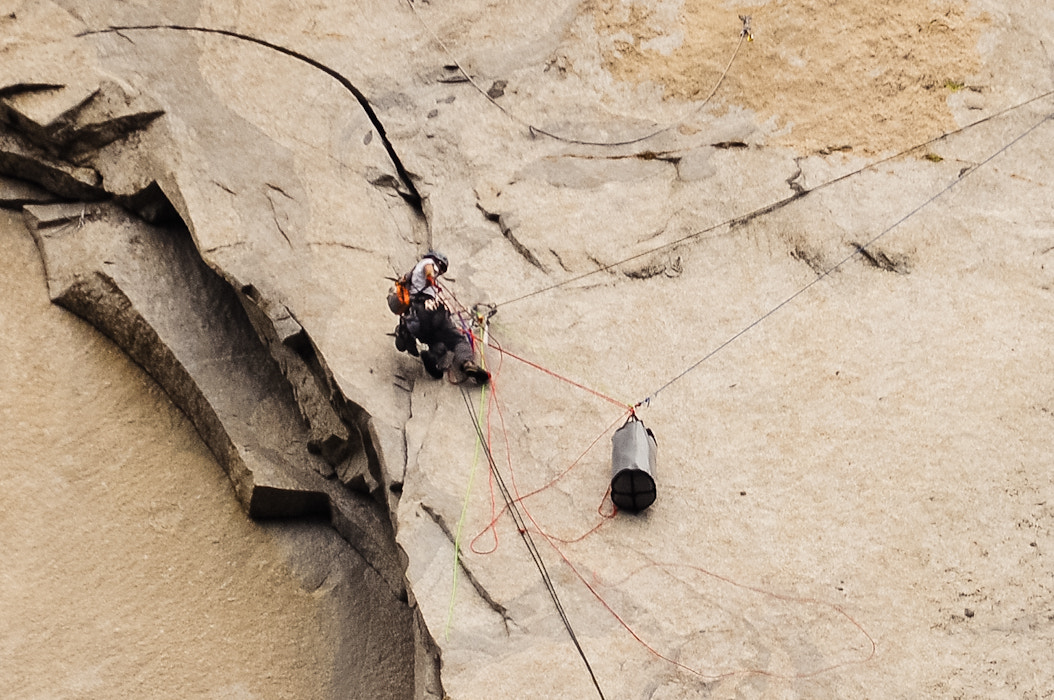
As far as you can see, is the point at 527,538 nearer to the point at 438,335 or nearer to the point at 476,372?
the point at 476,372

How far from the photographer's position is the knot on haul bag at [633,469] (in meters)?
7.42

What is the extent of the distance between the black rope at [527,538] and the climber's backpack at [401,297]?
2.30 feet

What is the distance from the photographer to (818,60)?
10359 millimetres

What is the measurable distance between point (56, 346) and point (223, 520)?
6.31 feet

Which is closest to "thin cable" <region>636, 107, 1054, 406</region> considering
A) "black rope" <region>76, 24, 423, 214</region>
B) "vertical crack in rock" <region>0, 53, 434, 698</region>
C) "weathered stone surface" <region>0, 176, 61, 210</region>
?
"vertical crack in rock" <region>0, 53, 434, 698</region>

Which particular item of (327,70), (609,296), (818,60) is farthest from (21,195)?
(818,60)

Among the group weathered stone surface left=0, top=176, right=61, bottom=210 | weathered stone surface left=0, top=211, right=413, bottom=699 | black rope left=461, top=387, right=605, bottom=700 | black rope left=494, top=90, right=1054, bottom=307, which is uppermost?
weathered stone surface left=0, top=176, right=61, bottom=210

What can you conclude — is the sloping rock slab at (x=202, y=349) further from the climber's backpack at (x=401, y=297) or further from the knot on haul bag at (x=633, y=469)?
the knot on haul bag at (x=633, y=469)

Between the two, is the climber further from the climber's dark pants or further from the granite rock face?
the granite rock face

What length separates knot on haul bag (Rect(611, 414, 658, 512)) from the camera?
24.3ft

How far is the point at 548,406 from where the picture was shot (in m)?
8.30

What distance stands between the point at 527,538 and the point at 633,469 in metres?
0.76

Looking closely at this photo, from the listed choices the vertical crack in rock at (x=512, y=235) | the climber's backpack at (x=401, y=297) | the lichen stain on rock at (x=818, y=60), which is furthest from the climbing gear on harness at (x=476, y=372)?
the lichen stain on rock at (x=818, y=60)

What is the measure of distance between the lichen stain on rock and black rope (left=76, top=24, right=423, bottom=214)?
2.00 metres
